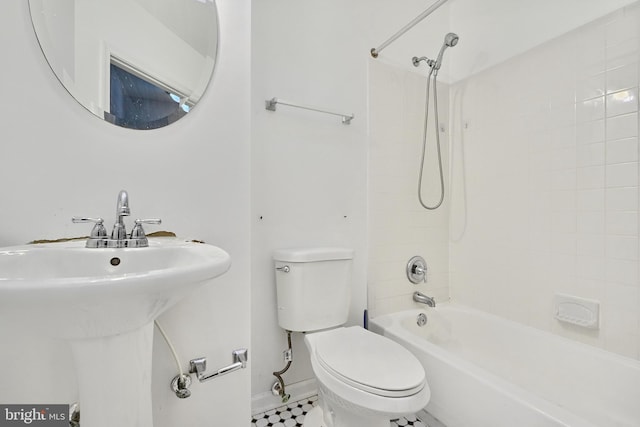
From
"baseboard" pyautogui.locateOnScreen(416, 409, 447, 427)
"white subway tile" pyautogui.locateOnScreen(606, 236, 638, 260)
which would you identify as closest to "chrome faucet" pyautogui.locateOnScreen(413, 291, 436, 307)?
"baseboard" pyautogui.locateOnScreen(416, 409, 447, 427)

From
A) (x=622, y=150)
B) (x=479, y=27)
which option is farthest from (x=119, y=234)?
(x=479, y=27)

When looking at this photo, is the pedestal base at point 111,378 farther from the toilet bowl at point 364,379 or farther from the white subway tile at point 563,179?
the white subway tile at point 563,179

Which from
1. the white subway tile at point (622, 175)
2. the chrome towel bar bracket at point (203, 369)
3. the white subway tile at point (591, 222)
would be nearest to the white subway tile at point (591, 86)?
the white subway tile at point (622, 175)

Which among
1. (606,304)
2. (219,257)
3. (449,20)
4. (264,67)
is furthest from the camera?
(449,20)

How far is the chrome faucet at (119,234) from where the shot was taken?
2.44 feet

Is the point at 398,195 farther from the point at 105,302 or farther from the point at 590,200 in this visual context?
the point at 105,302

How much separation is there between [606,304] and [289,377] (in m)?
1.45

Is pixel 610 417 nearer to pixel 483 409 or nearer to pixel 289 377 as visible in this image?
pixel 483 409

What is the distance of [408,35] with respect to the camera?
1833 mm

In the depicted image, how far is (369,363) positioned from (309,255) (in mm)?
498

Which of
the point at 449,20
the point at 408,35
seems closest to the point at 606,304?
the point at 408,35

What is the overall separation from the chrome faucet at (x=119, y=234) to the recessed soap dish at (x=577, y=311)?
1734mm

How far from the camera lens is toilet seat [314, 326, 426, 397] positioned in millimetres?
920

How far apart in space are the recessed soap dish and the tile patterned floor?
2.67ft
